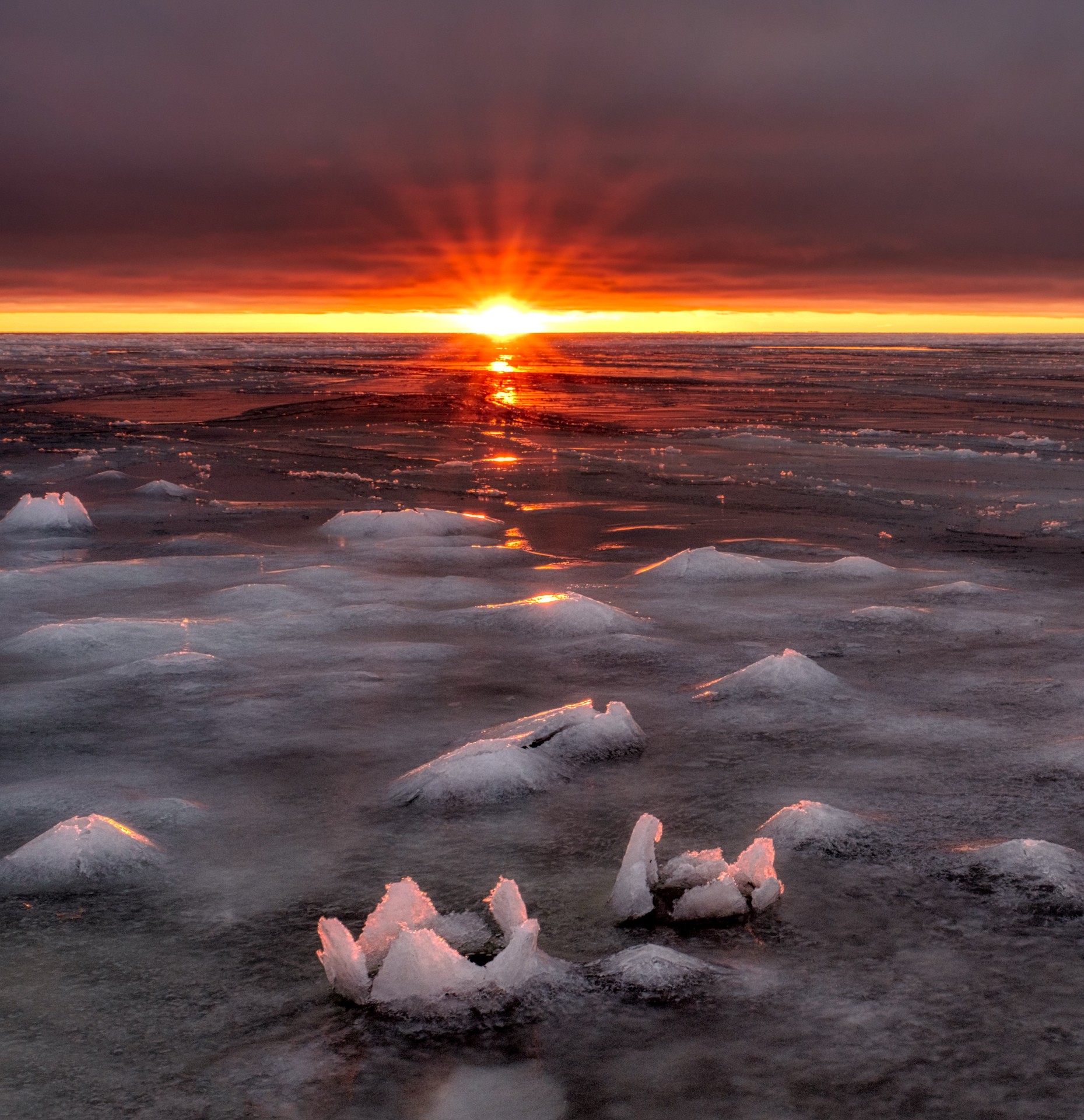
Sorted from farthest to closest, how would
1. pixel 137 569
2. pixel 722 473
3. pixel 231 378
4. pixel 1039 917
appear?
pixel 231 378, pixel 722 473, pixel 137 569, pixel 1039 917

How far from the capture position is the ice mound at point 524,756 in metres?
3.84

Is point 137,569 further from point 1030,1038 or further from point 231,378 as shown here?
point 231,378

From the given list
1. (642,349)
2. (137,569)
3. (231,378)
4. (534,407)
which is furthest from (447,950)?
(642,349)

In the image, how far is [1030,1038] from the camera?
98.4 inches

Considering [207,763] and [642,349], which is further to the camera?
[642,349]

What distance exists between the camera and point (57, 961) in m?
2.80

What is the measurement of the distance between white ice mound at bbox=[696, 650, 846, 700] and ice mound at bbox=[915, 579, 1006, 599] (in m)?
2.15

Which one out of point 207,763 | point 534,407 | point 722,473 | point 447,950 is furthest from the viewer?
point 534,407

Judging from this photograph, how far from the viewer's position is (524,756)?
405 centimetres

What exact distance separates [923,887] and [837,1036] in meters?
0.83

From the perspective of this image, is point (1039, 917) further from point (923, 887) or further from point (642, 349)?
point (642, 349)

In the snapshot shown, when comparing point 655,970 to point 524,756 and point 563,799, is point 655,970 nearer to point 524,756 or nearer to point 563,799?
point 563,799

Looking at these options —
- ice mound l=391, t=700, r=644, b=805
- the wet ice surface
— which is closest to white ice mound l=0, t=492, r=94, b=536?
the wet ice surface

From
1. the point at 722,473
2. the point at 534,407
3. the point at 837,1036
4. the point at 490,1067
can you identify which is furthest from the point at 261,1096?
the point at 534,407
